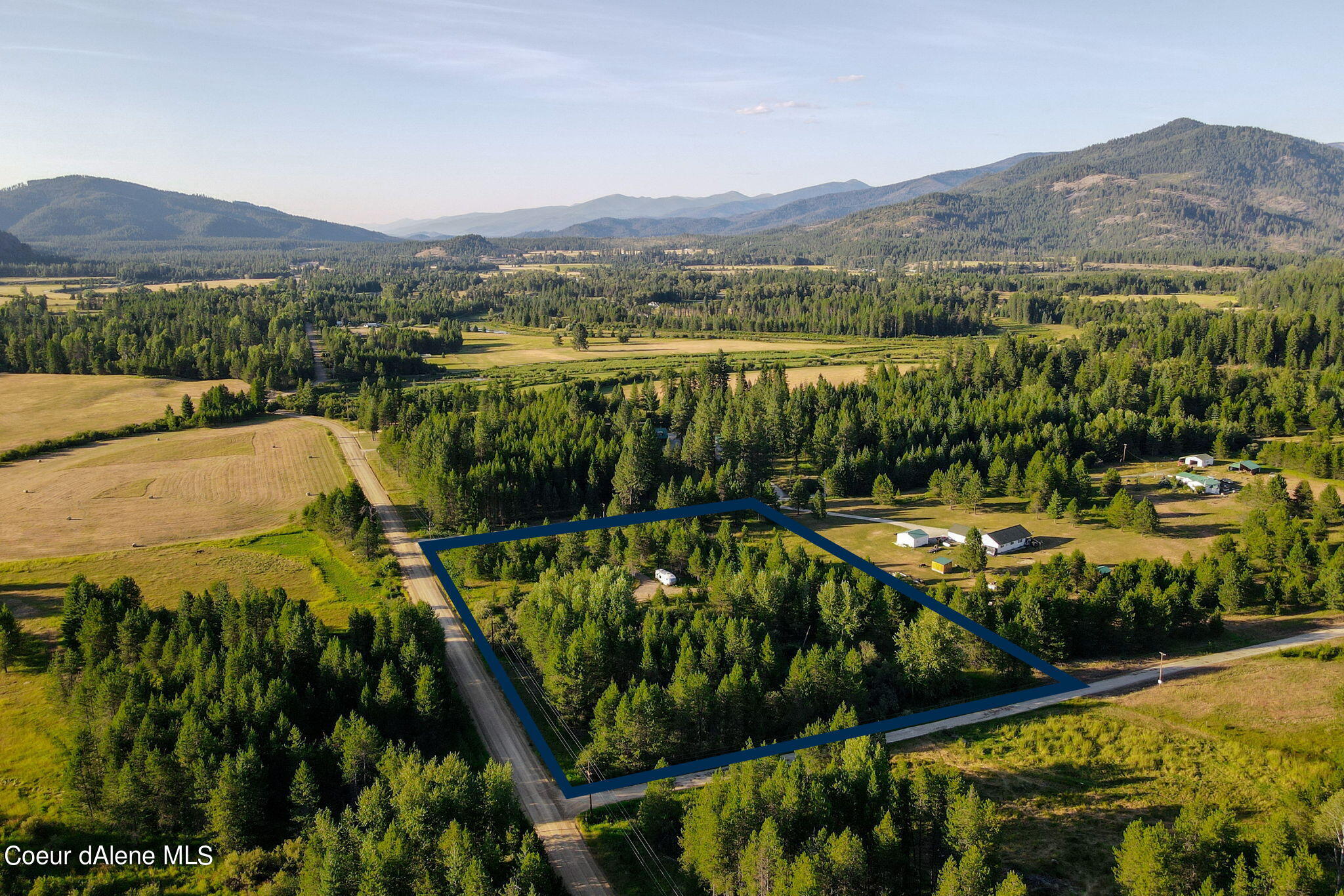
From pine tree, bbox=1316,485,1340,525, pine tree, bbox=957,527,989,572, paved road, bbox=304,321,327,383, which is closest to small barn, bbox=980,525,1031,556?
pine tree, bbox=957,527,989,572

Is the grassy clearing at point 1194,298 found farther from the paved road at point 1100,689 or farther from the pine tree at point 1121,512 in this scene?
the paved road at point 1100,689

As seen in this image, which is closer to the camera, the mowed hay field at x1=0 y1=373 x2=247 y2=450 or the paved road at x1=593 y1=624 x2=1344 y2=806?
the paved road at x1=593 y1=624 x2=1344 y2=806

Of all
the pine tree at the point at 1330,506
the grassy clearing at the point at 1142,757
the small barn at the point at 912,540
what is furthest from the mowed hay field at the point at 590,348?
the grassy clearing at the point at 1142,757

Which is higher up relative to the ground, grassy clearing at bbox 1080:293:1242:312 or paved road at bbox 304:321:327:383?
grassy clearing at bbox 1080:293:1242:312

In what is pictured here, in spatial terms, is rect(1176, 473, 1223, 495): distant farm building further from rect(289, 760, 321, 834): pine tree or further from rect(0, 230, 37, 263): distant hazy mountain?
rect(0, 230, 37, 263): distant hazy mountain

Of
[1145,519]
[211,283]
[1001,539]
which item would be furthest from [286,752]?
[211,283]

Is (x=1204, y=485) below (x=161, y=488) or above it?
below

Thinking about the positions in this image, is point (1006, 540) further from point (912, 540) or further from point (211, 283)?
point (211, 283)

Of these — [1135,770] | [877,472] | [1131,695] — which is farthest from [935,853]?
[877,472]
